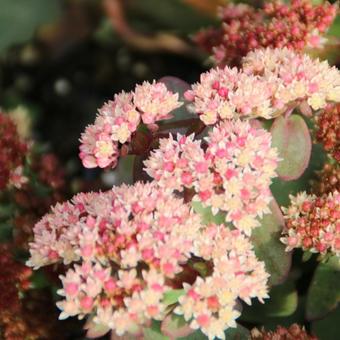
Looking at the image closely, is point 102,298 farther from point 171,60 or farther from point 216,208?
point 171,60

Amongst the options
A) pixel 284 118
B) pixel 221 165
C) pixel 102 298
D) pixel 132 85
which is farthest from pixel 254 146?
pixel 132 85

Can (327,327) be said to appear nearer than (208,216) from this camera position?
No

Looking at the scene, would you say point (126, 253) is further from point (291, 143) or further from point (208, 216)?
point (291, 143)

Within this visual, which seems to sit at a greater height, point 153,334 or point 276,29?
point 276,29

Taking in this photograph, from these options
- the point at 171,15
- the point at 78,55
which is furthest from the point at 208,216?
the point at 78,55

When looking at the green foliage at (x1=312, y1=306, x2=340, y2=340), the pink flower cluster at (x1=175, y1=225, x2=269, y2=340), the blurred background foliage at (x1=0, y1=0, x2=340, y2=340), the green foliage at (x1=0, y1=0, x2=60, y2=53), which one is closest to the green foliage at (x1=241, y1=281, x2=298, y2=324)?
the green foliage at (x1=312, y1=306, x2=340, y2=340)

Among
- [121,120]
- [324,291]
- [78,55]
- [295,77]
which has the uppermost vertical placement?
[295,77]
